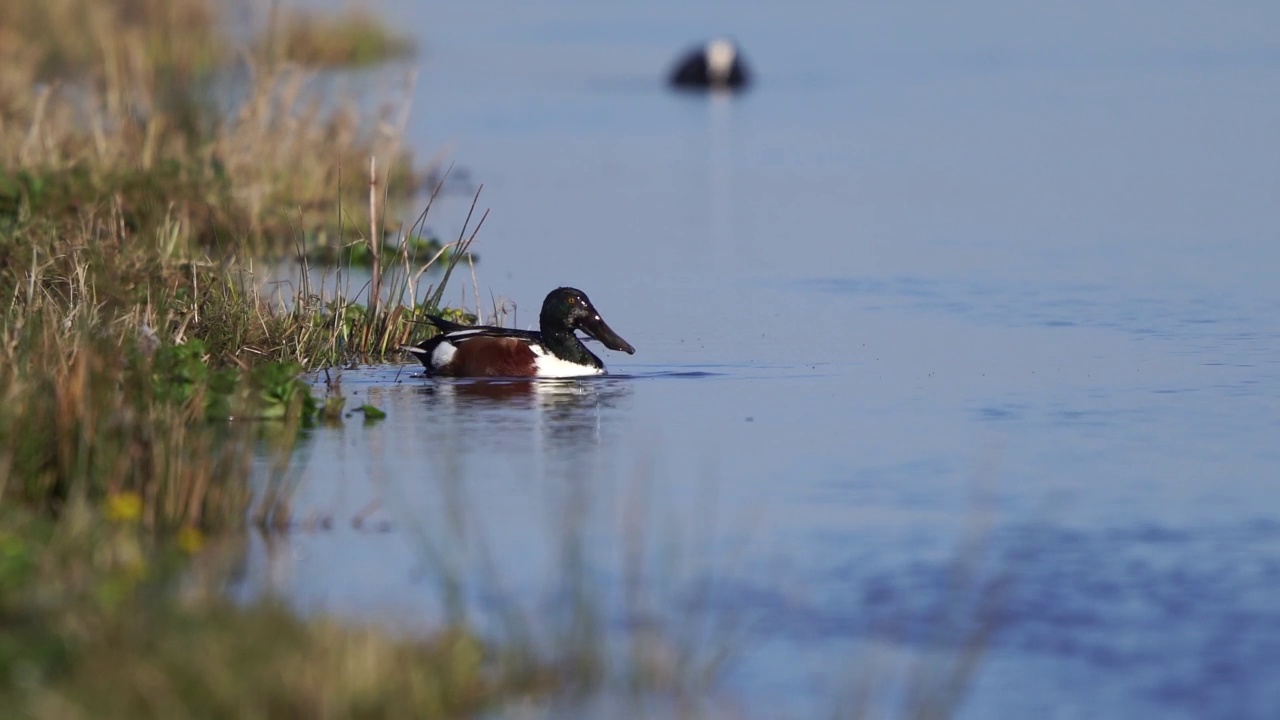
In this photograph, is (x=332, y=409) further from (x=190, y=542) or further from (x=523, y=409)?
(x=190, y=542)

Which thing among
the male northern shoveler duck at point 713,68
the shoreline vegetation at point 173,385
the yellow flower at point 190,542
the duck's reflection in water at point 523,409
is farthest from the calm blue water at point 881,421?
the male northern shoveler duck at point 713,68

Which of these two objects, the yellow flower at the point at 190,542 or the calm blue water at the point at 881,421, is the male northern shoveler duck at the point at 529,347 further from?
the yellow flower at the point at 190,542

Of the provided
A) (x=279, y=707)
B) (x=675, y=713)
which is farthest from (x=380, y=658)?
(x=675, y=713)

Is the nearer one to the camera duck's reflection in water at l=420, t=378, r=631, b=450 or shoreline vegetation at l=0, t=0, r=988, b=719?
shoreline vegetation at l=0, t=0, r=988, b=719

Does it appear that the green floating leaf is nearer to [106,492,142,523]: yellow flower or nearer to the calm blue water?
the calm blue water

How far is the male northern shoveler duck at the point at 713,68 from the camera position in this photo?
101ft

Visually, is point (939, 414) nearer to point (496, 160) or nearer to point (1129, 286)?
point (1129, 286)

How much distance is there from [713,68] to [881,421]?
21279mm

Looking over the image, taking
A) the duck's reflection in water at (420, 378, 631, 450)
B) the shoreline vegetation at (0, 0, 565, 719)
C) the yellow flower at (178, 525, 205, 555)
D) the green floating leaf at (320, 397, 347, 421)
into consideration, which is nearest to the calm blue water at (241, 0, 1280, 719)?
the duck's reflection in water at (420, 378, 631, 450)

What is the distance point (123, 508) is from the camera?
6.82 m

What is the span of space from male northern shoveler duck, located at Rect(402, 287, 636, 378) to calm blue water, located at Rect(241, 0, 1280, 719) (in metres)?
0.20

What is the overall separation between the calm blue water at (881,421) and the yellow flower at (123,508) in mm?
467

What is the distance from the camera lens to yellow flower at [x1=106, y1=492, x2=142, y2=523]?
22.3 ft

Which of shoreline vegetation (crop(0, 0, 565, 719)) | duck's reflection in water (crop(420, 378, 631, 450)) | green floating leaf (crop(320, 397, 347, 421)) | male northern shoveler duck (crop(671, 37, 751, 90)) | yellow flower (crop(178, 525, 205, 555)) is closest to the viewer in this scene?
shoreline vegetation (crop(0, 0, 565, 719))
